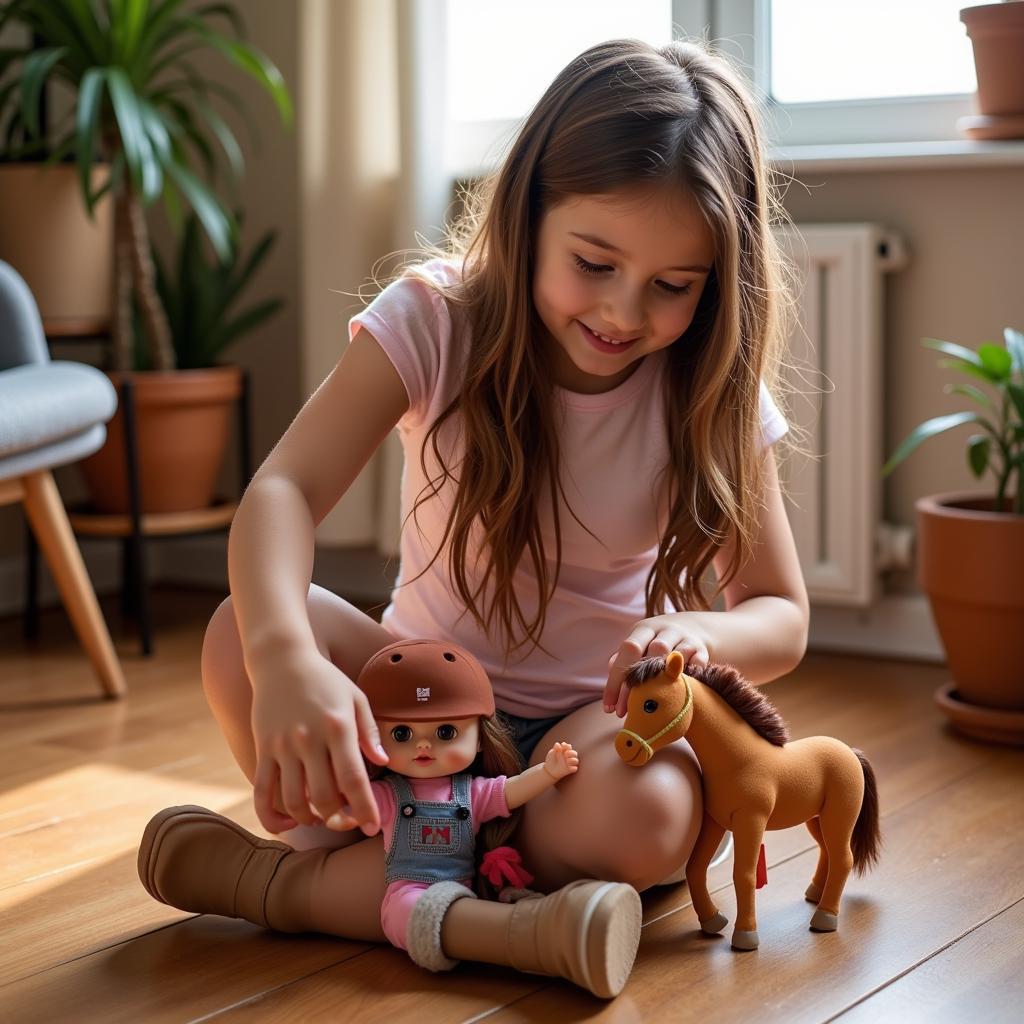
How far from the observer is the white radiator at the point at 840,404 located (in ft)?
6.79

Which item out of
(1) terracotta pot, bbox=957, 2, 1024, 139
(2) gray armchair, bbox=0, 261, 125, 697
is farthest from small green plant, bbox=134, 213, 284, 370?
(1) terracotta pot, bbox=957, 2, 1024, 139

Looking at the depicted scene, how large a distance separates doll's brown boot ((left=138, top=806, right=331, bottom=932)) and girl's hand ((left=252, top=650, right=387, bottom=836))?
0.62 feet

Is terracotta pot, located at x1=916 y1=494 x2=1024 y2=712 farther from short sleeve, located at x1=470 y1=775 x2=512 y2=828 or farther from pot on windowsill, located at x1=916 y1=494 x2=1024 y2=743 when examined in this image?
short sleeve, located at x1=470 y1=775 x2=512 y2=828

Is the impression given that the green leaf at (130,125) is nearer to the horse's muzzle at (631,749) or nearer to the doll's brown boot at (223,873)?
the doll's brown boot at (223,873)

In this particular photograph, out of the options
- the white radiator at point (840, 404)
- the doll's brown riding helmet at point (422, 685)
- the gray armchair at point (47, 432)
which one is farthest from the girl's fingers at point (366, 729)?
the white radiator at point (840, 404)

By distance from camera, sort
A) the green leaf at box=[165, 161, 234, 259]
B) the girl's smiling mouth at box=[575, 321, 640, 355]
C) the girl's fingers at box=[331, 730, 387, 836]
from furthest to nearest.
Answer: the green leaf at box=[165, 161, 234, 259]
the girl's smiling mouth at box=[575, 321, 640, 355]
the girl's fingers at box=[331, 730, 387, 836]

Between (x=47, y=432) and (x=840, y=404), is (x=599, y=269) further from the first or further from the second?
(x=840, y=404)

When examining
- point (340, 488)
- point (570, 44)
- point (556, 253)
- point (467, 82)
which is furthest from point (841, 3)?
point (340, 488)

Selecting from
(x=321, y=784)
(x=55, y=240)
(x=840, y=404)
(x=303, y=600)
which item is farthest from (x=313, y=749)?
(x=55, y=240)

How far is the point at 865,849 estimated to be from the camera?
119 centimetres

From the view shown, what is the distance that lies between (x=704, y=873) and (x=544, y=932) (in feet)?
0.58

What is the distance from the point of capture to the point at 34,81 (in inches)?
83.0

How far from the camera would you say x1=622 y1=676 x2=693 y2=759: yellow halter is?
109cm

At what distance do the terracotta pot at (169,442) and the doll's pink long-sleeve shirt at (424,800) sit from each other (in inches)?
50.2
